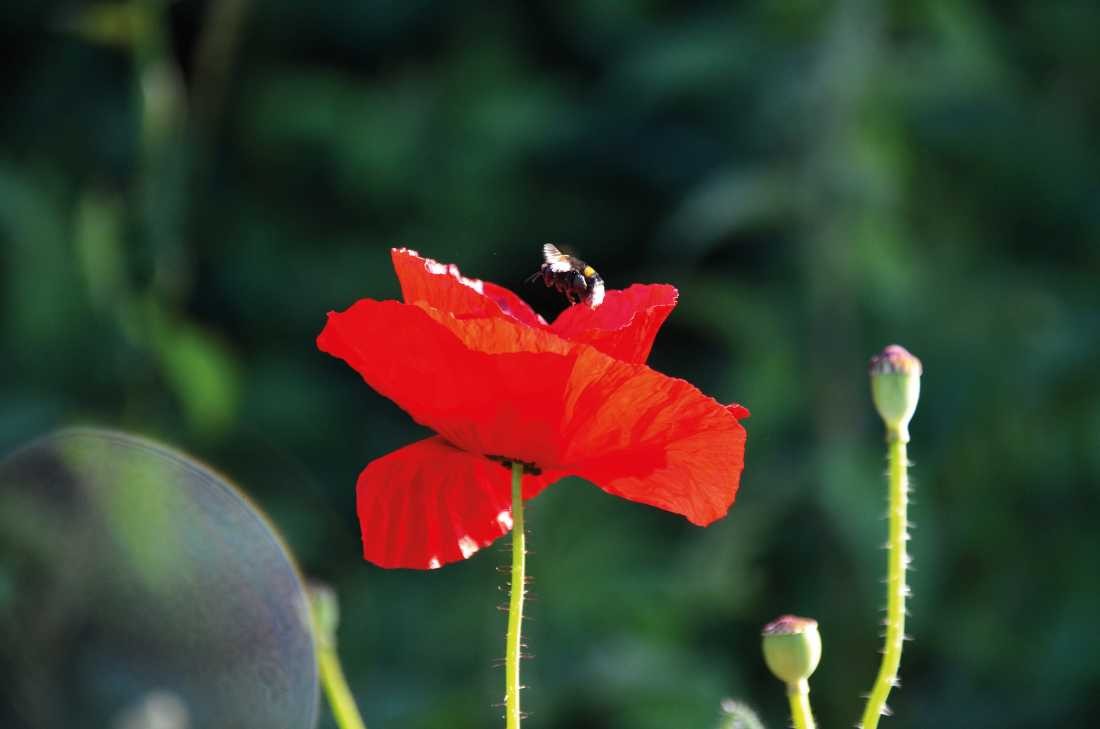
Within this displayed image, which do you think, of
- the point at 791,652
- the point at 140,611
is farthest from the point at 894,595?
the point at 140,611

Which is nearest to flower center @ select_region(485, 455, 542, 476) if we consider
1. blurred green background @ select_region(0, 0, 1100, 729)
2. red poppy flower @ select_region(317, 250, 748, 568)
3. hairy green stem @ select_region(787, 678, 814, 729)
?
red poppy flower @ select_region(317, 250, 748, 568)

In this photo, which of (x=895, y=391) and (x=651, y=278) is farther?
(x=651, y=278)

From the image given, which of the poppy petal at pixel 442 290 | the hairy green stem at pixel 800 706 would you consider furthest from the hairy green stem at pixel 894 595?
the poppy petal at pixel 442 290

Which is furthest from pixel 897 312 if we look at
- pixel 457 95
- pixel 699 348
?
pixel 457 95

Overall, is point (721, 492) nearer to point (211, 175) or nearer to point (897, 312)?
point (897, 312)

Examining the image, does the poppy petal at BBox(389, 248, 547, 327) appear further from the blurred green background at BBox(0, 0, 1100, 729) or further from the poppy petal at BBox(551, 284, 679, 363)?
the blurred green background at BBox(0, 0, 1100, 729)

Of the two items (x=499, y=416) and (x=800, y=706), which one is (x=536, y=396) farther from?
(x=800, y=706)
